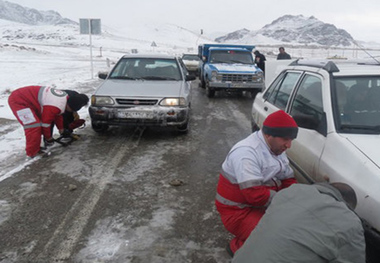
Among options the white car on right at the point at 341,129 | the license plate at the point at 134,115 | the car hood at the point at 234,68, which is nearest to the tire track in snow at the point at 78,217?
the license plate at the point at 134,115

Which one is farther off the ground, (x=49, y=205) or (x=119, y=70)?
(x=119, y=70)

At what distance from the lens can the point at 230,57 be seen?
1313cm

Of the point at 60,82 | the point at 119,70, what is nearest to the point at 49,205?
the point at 119,70

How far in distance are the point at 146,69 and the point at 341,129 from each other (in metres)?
5.35

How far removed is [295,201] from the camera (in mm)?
1536

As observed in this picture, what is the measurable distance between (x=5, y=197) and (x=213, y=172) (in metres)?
2.72

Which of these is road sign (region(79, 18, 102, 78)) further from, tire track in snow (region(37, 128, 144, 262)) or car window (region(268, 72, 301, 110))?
car window (region(268, 72, 301, 110))

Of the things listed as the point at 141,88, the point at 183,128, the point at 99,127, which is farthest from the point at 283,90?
the point at 99,127

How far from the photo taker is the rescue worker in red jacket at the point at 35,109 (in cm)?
521

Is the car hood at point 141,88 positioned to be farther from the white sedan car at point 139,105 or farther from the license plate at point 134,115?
the license plate at point 134,115

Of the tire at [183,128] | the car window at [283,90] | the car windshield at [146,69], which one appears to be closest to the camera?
the car window at [283,90]

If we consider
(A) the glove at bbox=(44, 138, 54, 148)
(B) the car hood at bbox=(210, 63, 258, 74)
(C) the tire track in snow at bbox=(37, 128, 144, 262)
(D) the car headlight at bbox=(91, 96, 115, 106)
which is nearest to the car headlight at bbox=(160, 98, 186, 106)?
(D) the car headlight at bbox=(91, 96, 115, 106)

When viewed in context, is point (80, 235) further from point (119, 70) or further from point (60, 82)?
point (60, 82)

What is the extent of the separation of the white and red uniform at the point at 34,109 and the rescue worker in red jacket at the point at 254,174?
142 inches
